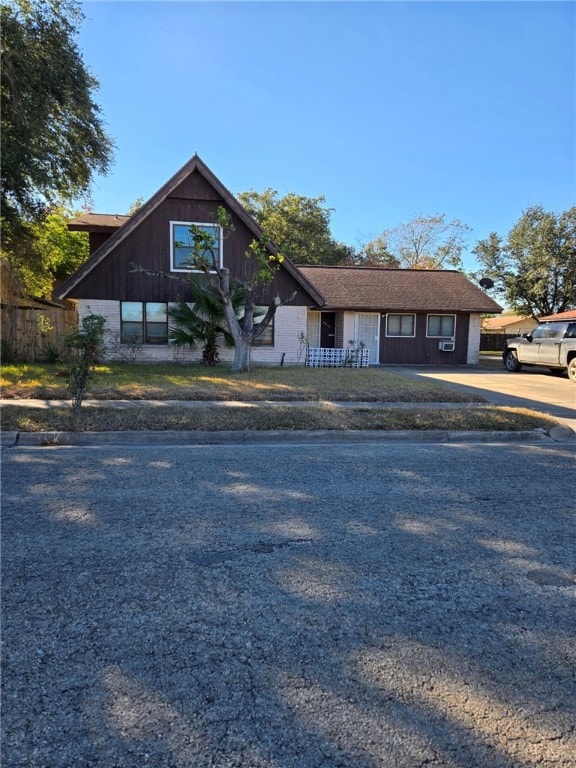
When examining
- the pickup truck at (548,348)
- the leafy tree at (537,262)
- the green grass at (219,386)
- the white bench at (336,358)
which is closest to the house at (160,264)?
the white bench at (336,358)

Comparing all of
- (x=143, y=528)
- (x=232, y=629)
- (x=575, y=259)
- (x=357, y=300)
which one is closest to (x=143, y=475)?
(x=143, y=528)

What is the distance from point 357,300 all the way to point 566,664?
20.8m

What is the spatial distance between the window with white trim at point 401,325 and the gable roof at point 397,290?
1.86 ft

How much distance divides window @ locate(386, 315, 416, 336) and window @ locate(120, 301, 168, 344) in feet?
33.4

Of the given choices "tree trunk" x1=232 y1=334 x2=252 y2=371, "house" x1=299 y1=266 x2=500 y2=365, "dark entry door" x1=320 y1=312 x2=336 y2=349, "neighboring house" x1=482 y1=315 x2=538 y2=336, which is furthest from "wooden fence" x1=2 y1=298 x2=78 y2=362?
"neighboring house" x1=482 y1=315 x2=538 y2=336

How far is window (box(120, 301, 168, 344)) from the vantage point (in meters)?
17.9

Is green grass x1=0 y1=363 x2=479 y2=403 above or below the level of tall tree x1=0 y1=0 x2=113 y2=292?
below

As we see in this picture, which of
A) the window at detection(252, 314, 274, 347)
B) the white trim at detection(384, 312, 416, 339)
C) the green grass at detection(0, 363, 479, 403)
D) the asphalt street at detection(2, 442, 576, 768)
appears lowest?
the asphalt street at detection(2, 442, 576, 768)

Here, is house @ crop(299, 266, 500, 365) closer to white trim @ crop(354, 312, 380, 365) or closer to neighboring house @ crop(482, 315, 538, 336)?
white trim @ crop(354, 312, 380, 365)

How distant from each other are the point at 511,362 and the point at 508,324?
150ft

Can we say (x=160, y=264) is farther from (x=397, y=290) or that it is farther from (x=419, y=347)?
(x=419, y=347)

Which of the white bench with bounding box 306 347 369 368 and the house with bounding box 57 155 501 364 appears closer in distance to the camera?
the house with bounding box 57 155 501 364

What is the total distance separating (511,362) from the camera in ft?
68.8

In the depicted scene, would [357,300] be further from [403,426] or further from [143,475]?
[143,475]
